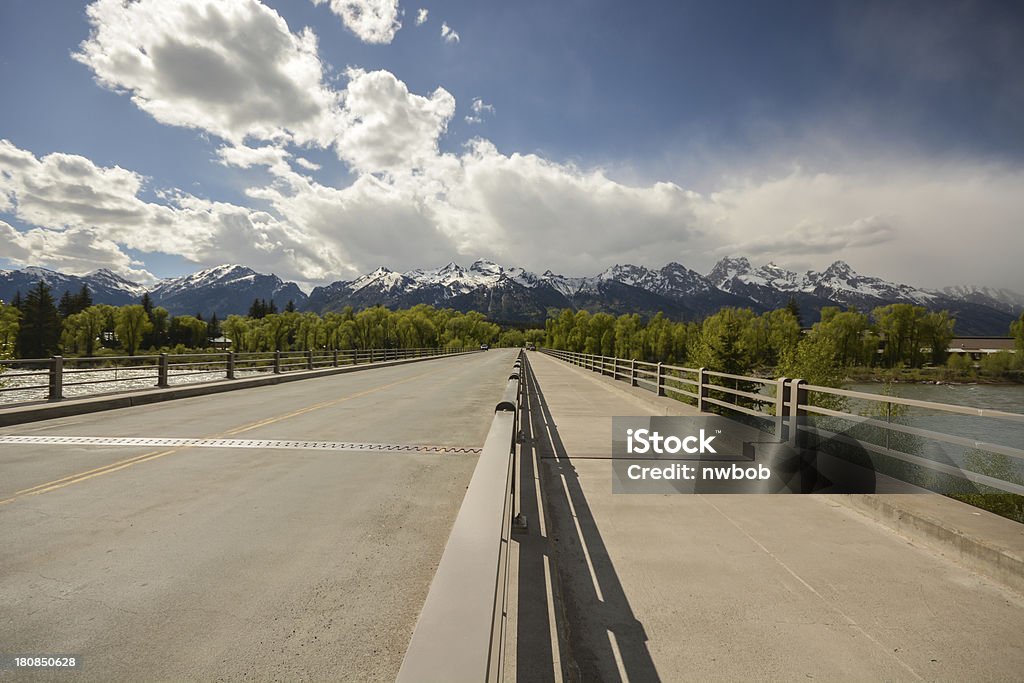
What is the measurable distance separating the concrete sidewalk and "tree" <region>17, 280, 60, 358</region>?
120m

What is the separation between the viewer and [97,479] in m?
6.83

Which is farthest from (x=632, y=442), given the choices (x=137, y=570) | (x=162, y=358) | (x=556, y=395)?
(x=162, y=358)

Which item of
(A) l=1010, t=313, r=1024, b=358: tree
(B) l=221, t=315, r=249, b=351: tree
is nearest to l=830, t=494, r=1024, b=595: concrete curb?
(A) l=1010, t=313, r=1024, b=358: tree

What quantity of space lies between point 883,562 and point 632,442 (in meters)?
5.89

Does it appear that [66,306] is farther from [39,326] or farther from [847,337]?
[847,337]

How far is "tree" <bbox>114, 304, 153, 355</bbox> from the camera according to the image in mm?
108125

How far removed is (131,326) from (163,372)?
374 ft

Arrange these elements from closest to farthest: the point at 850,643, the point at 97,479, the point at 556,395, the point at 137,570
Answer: the point at 850,643 → the point at 137,570 → the point at 97,479 → the point at 556,395

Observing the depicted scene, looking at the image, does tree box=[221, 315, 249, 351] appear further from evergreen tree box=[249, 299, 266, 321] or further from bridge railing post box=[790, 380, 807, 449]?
bridge railing post box=[790, 380, 807, 449]

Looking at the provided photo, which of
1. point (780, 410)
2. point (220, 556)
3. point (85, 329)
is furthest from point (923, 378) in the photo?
point (85, 329)

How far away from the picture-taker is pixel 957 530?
4594 mm

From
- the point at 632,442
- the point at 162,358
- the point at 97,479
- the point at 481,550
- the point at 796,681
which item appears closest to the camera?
the point at 481,550

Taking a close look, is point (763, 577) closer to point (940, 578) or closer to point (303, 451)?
point (940, 578)

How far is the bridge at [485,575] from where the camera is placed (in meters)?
2.98
